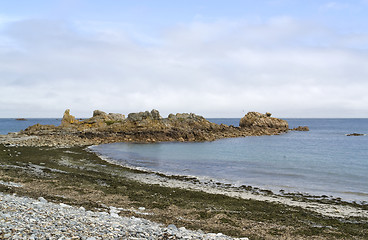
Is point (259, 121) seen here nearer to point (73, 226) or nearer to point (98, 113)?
point (98, 113)

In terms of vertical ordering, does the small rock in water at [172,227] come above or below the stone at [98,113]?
below

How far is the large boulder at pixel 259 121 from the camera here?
114000mm

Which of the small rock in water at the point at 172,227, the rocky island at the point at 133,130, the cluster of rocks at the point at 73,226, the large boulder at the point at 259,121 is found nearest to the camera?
the cluster of rocks at the point at 73,226

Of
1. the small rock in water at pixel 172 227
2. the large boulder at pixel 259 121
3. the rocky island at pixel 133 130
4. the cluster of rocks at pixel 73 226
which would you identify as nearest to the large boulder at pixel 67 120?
the rocky island at pixel 133 130

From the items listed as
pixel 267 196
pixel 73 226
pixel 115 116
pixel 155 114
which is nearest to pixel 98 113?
pixel 115 116

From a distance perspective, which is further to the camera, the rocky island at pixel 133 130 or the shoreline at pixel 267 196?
the rocky island at pixel 133 130

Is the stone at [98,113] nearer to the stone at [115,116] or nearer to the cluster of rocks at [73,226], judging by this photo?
the stone at [115,116]

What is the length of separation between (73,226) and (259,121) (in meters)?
113

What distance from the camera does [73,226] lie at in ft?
29.4

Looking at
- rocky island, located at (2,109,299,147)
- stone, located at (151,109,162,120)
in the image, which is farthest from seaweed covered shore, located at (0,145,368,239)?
stone, located at (151,109,162,120)

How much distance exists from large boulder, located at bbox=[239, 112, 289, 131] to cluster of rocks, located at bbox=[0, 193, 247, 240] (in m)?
105

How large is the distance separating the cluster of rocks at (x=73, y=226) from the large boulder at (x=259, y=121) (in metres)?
105

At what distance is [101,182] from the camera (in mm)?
22203

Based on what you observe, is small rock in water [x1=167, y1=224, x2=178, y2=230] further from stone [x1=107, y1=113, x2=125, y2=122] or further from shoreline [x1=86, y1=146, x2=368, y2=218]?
stone [x1=107, y1=113, x2=125, y2=122]
